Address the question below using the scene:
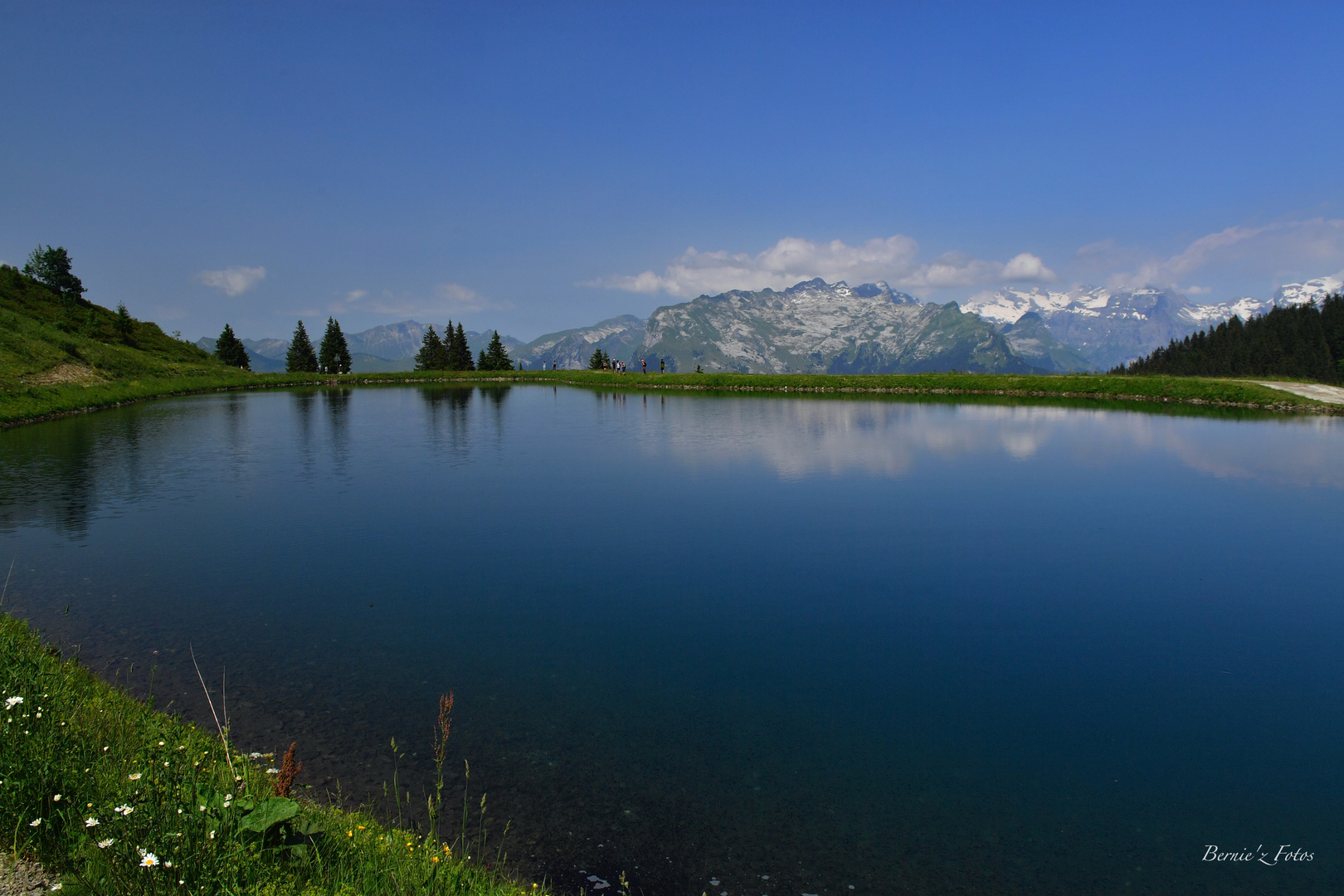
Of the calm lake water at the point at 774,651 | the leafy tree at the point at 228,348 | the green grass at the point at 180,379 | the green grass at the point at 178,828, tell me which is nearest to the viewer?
the green grass at the point at 178,828

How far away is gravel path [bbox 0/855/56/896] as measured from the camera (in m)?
5.46

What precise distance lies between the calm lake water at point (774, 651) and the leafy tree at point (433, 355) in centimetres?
11177

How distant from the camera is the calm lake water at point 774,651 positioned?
7336 millimetres

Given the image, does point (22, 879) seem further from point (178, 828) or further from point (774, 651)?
point (774, 651)

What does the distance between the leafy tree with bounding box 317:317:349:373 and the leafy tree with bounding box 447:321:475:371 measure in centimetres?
1825

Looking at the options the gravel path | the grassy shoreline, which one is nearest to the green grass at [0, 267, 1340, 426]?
the grassy shoreline

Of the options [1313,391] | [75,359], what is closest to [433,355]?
[75,359]

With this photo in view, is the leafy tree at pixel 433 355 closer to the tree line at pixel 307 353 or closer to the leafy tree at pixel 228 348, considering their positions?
the tree line at pixel 307 353

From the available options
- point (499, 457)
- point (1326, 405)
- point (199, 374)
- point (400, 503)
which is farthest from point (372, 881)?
point (199, 374)

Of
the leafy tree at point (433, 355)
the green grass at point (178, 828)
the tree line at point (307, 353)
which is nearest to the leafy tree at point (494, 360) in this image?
the leafy tree at point (433, 355)

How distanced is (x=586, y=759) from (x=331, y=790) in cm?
290
